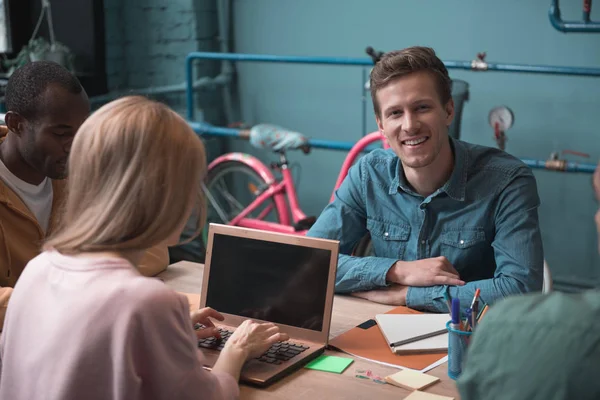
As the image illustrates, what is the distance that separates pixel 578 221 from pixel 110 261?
2.73m

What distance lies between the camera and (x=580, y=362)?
765 mm

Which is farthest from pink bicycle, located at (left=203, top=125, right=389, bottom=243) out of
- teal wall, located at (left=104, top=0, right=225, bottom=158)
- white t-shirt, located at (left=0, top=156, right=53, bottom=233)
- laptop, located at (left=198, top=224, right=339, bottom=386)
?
laptop, located at (left=198, top=224, right=339, bottom=386)

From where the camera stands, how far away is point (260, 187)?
378 centimetres

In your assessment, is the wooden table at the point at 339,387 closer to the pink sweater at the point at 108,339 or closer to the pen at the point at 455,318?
the pen at the point at 455,318

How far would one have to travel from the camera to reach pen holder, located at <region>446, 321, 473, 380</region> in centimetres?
137

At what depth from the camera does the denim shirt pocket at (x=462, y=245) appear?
1899mm

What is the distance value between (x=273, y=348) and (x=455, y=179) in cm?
72

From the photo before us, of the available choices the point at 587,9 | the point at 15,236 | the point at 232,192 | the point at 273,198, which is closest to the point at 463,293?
the point at 15,236

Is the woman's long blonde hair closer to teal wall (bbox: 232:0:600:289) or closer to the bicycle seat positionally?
the bicycle seat

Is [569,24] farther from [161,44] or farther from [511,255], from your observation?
[161,44]

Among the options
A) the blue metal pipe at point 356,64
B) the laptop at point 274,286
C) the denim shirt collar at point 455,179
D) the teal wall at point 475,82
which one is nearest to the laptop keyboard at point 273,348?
the laptop at point 274,286

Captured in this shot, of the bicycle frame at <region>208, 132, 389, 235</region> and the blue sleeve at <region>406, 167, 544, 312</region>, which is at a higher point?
the blue sleeve at <region>406, 167, 544, 312</region>

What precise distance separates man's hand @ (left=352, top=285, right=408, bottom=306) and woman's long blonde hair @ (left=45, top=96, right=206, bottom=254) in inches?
31.2

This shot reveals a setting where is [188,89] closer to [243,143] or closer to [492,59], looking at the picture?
[243,143]
